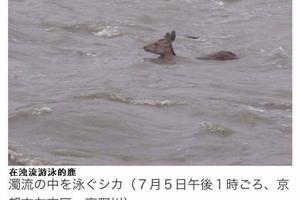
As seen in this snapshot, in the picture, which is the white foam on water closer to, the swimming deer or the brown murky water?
the brown murky water

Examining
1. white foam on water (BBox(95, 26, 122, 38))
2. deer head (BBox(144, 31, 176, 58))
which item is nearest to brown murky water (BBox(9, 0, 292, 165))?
white foam on water (BBox(95, 26, 122, 38))

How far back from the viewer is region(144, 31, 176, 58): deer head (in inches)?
548

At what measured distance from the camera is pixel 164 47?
14.1 m

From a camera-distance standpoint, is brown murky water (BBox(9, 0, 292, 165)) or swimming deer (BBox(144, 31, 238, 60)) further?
swimming deer (BBox(144, 31, 238, 60))

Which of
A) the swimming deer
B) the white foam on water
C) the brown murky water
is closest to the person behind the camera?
the brown murky water

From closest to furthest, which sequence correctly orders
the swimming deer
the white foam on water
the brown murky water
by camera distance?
the brown murky water < the swimming deer < the white foam on water

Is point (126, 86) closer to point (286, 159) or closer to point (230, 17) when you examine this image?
point (286, 159)

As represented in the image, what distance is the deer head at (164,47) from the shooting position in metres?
13.9

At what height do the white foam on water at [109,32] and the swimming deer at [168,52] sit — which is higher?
the white foam on water at [109,32]

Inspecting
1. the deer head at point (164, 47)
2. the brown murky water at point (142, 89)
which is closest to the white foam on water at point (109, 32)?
the brown murky water at point (142, 89)

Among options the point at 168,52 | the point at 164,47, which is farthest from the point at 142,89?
the point at 164,47

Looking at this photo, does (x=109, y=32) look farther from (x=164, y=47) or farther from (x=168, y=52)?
(x=168, y=52)

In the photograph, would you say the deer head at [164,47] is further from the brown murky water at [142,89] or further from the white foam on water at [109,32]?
the white foam on water at [109,32]

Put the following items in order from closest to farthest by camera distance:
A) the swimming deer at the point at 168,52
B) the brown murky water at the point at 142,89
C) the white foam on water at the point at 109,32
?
1. the brown murky water at the point at 142,89
2. the swimming deer at the point at 168,52
3. the white foam on water at the point at 109,32
